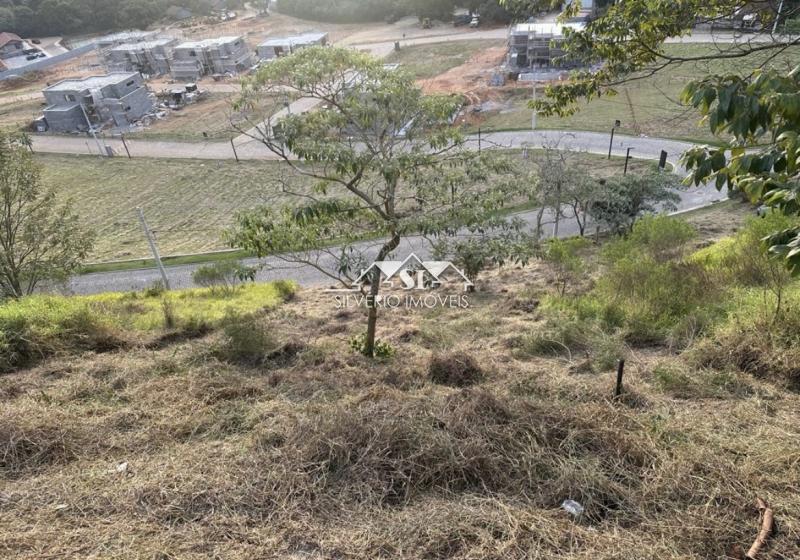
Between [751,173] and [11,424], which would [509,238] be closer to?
[751,173]

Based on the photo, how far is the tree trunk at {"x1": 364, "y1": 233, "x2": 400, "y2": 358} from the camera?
7.07m

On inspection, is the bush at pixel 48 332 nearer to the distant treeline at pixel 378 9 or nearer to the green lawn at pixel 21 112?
the green lawn at pixel 21 112

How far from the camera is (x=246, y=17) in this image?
232 ft

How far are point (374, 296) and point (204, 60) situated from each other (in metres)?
45.4

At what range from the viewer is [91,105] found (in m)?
34.9

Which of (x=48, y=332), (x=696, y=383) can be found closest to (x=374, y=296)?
(x=696, y=383)

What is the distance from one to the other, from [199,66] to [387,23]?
25.1 m

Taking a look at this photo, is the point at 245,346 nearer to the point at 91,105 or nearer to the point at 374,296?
the point at 374,296

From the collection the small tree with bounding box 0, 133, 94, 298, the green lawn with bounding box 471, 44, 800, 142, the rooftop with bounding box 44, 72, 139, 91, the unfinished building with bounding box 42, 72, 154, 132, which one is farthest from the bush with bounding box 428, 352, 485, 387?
the rooftop with bounding box 44, 72, 139, 91

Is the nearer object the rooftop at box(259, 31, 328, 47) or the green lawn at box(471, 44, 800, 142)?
the green lawn at box(471, 44, 800, 142)

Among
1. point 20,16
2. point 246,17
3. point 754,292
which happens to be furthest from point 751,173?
point 20,16

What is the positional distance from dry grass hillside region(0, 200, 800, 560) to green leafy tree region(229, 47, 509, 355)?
190 centimetres

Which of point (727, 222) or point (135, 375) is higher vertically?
point (135, 375)

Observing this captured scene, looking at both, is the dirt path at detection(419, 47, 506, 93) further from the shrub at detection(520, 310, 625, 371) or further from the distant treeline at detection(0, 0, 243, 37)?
the distant treeline at detection(0, 0, 243, 37)
